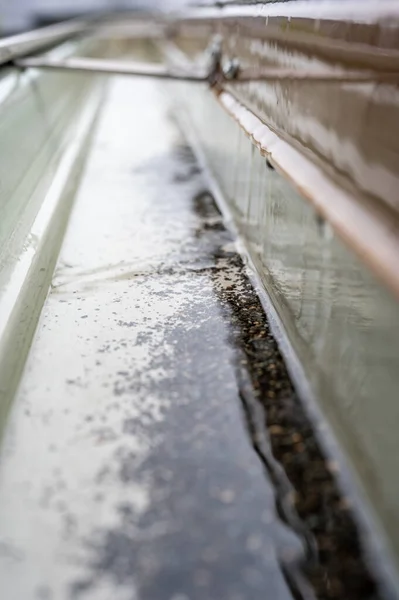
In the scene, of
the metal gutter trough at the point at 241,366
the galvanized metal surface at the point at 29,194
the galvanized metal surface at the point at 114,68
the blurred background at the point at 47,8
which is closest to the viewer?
the metal gutter trough at the point at 241,366

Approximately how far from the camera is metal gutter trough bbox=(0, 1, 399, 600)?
0.76 metres

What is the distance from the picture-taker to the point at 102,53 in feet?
22.8

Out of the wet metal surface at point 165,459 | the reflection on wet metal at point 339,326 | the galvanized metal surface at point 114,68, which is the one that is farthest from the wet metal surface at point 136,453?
the galvanized metal surface at point 114,68

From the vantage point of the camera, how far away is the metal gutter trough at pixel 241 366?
760mm

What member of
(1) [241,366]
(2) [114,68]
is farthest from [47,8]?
(1) [241,366]

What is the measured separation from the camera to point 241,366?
1172 mm

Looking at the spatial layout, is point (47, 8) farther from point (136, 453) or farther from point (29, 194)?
point (136, 453)

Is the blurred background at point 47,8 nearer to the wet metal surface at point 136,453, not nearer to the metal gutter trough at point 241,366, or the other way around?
the metal gutter trough at point 241,366

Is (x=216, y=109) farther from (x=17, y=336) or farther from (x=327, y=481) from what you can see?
(x=327, y=481)

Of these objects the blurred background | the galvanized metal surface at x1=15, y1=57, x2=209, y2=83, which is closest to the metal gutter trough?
the galvanized metal surface at x1=15, y1=57, x2=209, y2=83

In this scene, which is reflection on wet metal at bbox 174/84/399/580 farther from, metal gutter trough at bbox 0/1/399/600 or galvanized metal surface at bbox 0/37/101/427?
galvanized metal surface at bbox 0/37/101/427

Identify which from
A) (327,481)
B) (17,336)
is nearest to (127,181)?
(17,336)

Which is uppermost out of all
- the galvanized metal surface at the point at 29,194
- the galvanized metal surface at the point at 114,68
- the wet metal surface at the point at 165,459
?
the galvanized metal surface at the point at 114,68

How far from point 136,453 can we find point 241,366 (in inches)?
12.2
